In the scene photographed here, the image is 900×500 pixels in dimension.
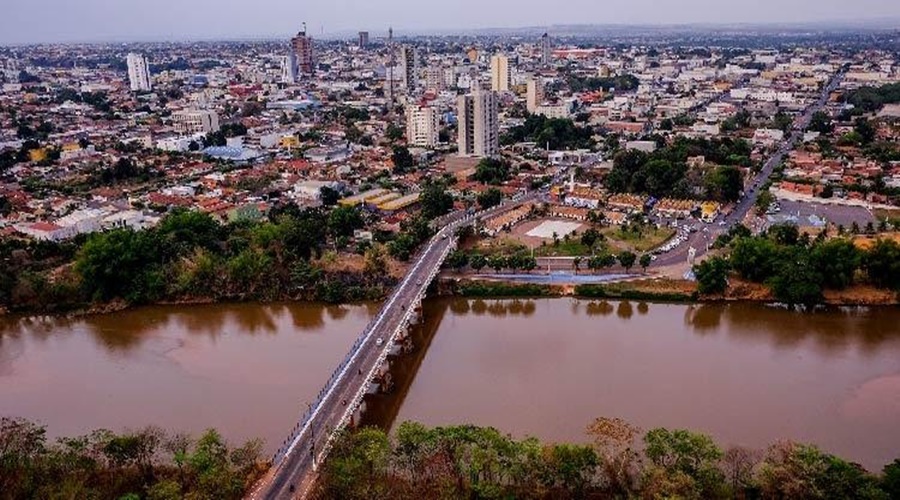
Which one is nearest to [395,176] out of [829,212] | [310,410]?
[829,212]

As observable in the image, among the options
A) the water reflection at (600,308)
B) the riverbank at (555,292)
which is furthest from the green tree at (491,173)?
the water reflection at (600,308)

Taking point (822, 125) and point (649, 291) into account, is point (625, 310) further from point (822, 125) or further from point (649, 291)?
point (822, 125)

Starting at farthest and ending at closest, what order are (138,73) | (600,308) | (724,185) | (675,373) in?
(138,73)
(724,185)
(600,308)
(675,373)

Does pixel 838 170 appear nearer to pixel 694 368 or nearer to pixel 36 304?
pixel 694 368

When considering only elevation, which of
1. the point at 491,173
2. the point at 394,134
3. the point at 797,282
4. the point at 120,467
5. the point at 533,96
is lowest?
the point at 120,467

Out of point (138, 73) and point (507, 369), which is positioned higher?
point (138, 73)

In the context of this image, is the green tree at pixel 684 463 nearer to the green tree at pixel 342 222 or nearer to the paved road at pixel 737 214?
the paved road at pixel 737 214
